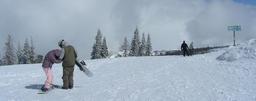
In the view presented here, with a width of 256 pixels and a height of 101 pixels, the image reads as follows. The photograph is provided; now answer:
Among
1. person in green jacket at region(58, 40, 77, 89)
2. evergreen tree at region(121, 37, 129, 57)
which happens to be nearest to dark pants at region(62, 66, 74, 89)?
person in green jacket at region(58, 40, 77, 89)

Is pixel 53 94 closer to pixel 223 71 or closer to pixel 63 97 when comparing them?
pixel 63 97

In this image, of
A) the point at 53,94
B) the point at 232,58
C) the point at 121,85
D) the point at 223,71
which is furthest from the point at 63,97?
the point at 232,58

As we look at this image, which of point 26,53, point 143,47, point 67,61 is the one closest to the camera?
point 67,61

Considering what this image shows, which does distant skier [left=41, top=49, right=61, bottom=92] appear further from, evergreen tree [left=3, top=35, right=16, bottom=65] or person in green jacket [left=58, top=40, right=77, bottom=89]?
evergreen tree [left=3, top=35, right=16, bottom=65]

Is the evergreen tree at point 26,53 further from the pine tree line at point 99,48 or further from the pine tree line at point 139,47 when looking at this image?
the pine tree line at point 139,47

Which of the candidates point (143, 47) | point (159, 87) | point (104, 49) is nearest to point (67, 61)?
point (159, 87)

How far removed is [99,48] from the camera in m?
115

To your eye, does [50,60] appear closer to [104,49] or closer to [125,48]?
[104,49]

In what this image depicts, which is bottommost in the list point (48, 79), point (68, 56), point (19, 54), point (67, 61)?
point (48, 79)

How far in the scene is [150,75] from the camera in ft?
83.8

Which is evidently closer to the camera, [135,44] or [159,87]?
[159,87]

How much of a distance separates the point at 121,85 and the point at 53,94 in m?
2.99

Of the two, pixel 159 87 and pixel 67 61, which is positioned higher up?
pixel 67 61

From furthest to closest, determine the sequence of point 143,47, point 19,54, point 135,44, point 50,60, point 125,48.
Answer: point 125,48, point 143,47, point 135,44, point 19,54, point 50,60
